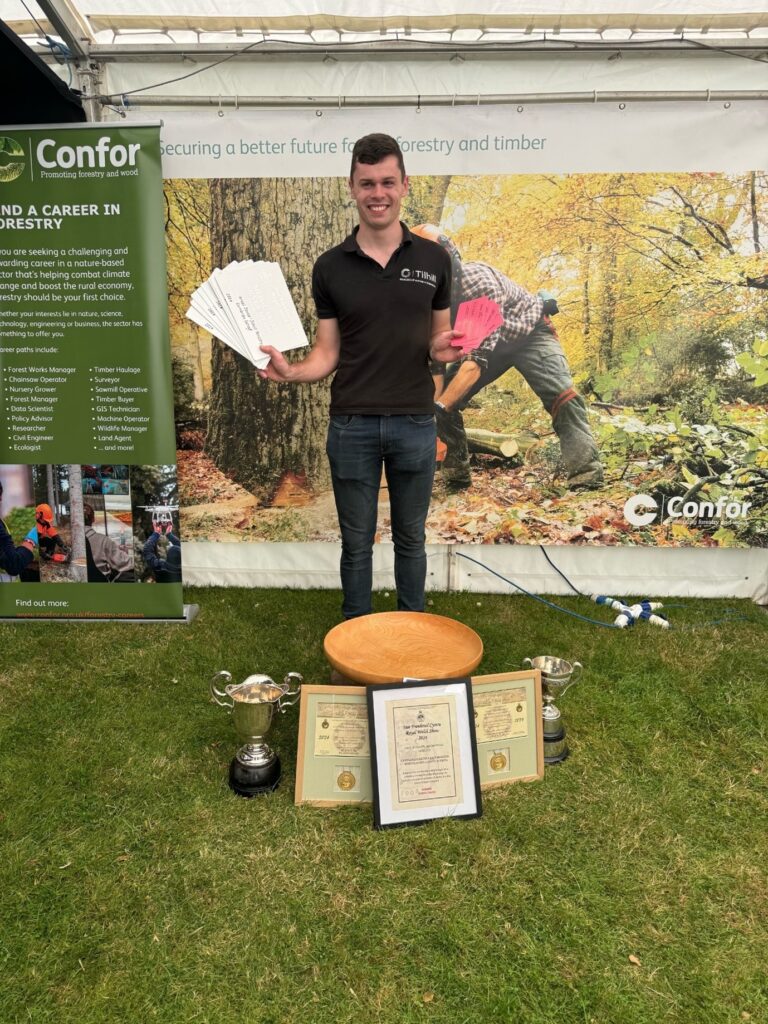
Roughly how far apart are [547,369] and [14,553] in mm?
2619

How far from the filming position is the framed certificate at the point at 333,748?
1835 millimetres

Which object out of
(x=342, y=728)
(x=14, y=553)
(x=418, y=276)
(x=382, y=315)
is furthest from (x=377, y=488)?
(x=14, y=553)

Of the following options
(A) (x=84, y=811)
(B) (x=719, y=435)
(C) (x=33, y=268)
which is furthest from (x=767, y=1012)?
(C) (x=33, y=268)

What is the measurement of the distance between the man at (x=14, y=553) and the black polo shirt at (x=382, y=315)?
1752 millimetres

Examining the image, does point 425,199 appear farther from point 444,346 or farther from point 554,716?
point 554,716

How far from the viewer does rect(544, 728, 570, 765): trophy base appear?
209 cm

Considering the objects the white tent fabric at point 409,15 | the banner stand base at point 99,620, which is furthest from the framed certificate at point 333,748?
the white tent fabric at point 409,15

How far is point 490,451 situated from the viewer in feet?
10.7

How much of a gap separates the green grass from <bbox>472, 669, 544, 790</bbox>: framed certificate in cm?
6

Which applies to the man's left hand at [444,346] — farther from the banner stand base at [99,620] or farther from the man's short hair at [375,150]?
the banner stand base at [99,620]

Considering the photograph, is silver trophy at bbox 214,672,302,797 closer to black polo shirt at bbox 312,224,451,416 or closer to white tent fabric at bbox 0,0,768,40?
black polo shirt at bbox 312,224,451,416

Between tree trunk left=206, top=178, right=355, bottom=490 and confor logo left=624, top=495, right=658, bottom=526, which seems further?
confor logo left=624, top=495, right=658, bottom=526

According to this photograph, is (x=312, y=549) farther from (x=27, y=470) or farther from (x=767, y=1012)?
(x=767, y=1012)

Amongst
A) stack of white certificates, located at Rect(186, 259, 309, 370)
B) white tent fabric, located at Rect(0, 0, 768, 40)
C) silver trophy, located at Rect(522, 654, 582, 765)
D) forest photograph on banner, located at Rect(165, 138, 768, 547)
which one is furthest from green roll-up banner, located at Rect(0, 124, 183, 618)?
silver trophy, located at Rect(522, 654, 582, 765)
